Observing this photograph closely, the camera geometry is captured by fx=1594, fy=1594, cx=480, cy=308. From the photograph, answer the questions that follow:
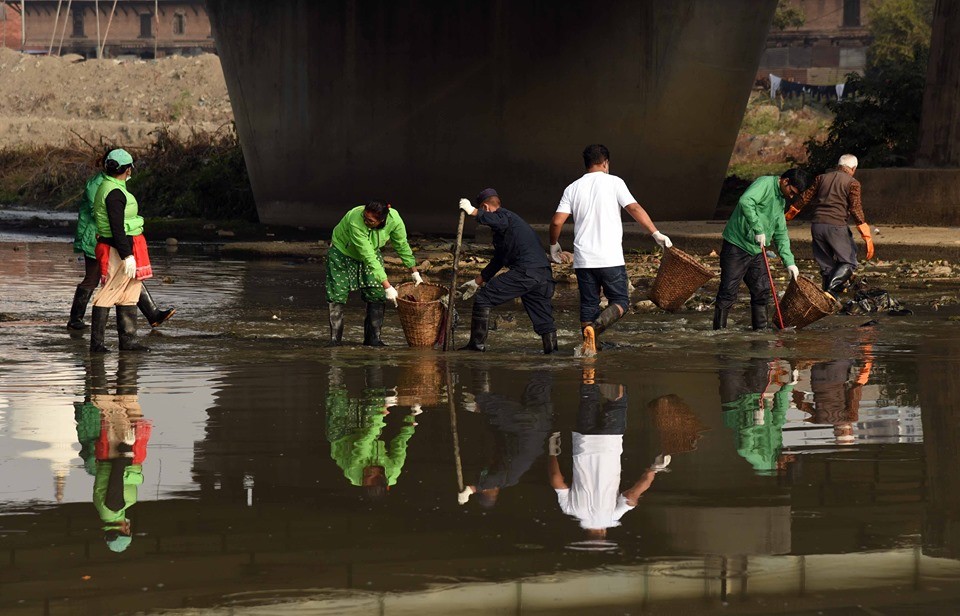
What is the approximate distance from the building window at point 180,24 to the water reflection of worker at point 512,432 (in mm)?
106264

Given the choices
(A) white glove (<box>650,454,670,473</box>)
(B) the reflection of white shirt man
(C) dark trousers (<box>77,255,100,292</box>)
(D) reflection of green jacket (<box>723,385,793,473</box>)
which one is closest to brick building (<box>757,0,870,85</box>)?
(C) dark trousers (<box>77,255,100,292</box>)

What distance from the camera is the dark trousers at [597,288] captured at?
11891 millimetres

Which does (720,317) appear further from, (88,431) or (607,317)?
(88,431)

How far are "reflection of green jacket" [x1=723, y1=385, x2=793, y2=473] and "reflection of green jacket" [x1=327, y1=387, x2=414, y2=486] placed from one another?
1.68 m

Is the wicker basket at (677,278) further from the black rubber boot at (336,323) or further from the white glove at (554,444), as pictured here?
the white glove at (554,444)

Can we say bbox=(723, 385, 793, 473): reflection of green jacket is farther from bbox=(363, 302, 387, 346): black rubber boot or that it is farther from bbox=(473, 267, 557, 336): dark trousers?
bbox=(363, 302, 387, 346): black rubber boot

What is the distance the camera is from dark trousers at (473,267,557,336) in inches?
470

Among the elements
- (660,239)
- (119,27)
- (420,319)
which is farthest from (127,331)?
(119,27)

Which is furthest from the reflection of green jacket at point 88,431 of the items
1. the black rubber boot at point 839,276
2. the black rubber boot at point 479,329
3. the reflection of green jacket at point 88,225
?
the black rubber boot at point 839,276

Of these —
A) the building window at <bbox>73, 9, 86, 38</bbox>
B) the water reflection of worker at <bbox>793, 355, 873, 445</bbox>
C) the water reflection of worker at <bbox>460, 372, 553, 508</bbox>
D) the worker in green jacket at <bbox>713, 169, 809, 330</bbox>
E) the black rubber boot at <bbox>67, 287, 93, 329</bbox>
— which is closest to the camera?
the water reflection of worker at <bbox>460, 372, 553, 508</bbox>

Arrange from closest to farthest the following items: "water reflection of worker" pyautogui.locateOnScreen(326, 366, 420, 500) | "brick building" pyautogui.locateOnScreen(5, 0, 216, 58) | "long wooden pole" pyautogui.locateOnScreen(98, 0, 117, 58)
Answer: "water reflection of worker" pyautogui.locateOnScreen(326, 366, 420, 500)
"long wooden pole" pyautogui.locateOnScreen(98, 0, 117, 58)
"brick building" pyautogui.locateOnScreen(5, 0, 216, 58)

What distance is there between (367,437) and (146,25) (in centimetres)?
11146

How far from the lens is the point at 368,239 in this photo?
40.6 ft

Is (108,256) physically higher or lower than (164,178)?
lower
